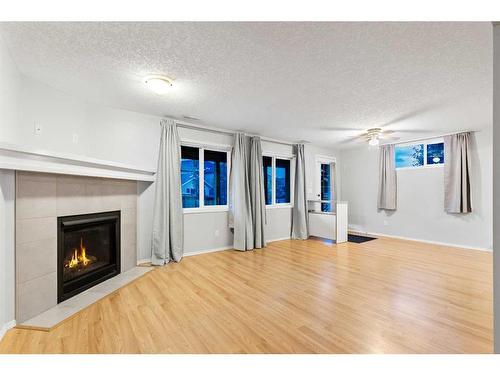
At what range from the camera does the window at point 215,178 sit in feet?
14.2

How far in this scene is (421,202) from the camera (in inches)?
202

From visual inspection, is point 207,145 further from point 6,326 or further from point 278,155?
point 6,326

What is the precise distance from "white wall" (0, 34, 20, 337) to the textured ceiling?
0.74 feet

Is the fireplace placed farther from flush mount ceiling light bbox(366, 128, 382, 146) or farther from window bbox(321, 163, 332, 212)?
window bbox(321, 163, 332, 212)

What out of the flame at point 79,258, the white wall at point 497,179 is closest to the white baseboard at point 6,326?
the flame at point 79,258

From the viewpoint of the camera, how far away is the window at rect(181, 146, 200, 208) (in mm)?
4078

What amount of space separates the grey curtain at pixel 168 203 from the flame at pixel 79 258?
2.94 feet

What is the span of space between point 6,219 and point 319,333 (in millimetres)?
2631

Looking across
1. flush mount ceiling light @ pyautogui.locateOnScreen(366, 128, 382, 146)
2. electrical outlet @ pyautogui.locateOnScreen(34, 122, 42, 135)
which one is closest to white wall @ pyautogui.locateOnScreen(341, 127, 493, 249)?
flush mount ceiling light @ pyautogui.locateOnScreen(366, 128, 382, 146)

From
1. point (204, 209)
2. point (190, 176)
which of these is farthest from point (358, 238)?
point (190, 176)

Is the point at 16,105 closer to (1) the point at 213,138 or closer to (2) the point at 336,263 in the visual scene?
(1) the point at 213,138

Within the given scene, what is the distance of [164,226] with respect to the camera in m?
3.46

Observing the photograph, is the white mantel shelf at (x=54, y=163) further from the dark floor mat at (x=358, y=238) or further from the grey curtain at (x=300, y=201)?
the dark floor mat at (x=358, y=238)
